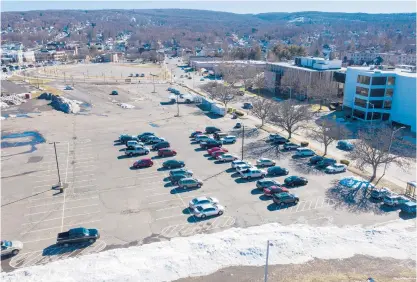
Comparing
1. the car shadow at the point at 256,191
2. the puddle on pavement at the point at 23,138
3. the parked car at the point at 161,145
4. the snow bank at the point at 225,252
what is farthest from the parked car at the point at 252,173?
the puddle on pavement at the point at 23,138

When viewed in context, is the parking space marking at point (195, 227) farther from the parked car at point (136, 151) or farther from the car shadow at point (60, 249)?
the parked car at point (136, 151)

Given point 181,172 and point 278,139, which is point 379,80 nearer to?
point 278,139

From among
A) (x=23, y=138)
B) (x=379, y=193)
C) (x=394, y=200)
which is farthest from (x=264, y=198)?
(x=23, y=138)

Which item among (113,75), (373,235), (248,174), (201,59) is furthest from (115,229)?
(201,59)

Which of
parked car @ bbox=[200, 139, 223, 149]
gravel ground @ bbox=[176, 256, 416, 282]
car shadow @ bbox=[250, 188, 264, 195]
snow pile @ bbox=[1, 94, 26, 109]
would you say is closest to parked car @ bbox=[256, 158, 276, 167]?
car shadow @ bbox=[250, 188, 264, 195]

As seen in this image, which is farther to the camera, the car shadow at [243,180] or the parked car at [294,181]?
the car shadow at [243,180]

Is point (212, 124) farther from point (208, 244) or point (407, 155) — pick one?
point (208, 244)

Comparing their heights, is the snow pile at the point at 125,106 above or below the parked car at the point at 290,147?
below
